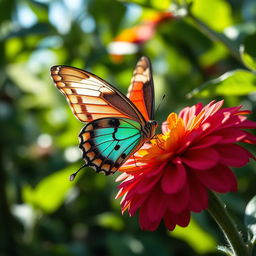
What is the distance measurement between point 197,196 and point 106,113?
610mm

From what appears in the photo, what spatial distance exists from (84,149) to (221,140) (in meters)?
0.53

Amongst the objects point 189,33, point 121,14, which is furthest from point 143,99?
point 121,14

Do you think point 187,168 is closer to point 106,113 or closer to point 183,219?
point 183,219

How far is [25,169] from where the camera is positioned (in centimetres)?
297

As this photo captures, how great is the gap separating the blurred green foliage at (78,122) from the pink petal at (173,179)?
924 millimetres

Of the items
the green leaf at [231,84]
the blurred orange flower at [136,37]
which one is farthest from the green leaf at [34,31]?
the green leaf at [231,84]

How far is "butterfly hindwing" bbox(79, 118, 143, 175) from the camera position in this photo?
1552 millimetres

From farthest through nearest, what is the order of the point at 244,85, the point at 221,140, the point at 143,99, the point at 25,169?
the point at 25,169, the point at 143,99, the point at 244,85, the point at 221,140

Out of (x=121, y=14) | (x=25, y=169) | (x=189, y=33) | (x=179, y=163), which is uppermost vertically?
(x=121, y=14)

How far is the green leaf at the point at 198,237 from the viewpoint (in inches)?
83.7

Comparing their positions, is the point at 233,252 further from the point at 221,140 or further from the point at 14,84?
the point at 14,84

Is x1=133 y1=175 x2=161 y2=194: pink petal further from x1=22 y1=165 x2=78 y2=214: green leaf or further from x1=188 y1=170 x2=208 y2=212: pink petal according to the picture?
x1=22 y1=165 x2=78 y2=214: green leaf

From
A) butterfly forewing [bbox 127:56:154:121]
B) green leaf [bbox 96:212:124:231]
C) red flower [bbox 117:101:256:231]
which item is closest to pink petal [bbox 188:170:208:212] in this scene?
red flower [bbox 117:101:256:231]

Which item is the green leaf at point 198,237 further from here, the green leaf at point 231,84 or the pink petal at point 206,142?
the pink petal at point 206,142
